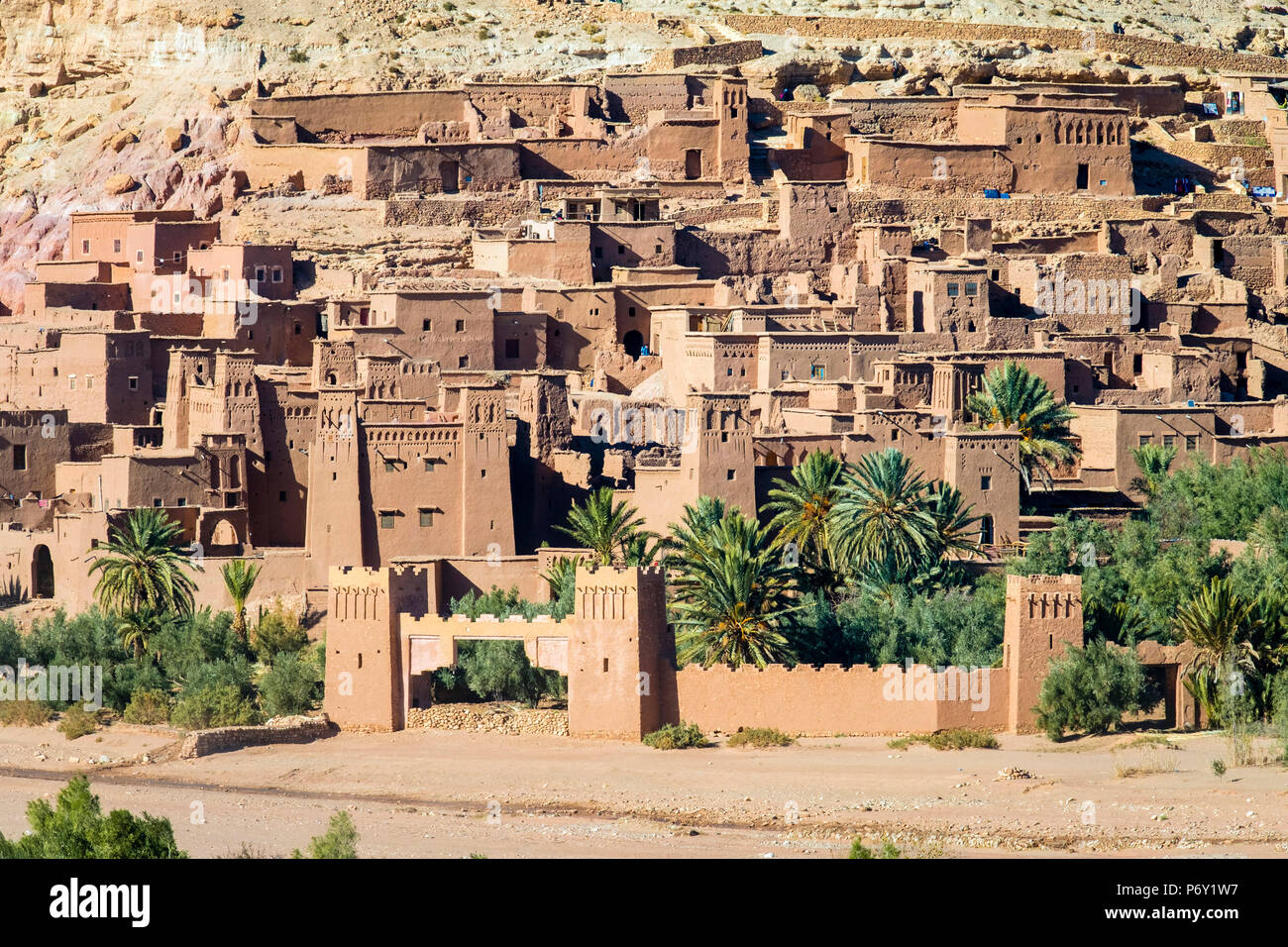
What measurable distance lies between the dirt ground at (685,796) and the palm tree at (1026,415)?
1094 centimetres

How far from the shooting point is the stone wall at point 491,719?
42.2 meters

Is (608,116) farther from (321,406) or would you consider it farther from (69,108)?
(321,406)

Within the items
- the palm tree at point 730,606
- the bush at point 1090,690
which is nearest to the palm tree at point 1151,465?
the palm tree at point 730,606

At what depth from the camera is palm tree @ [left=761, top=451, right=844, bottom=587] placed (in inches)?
1818

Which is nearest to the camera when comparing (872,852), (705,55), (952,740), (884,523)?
(872,852)

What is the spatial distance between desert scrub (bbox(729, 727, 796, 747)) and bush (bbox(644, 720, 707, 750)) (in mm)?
455

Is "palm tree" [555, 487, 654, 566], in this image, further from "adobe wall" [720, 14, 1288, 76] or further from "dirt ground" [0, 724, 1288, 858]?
"adobe wall" [720, 14, 1288, 76]

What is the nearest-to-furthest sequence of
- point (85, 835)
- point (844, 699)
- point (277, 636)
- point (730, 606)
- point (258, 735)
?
point (85, 835) → point (844, 699) → point (258, 735) → point (730, 606) → point (277, 636)

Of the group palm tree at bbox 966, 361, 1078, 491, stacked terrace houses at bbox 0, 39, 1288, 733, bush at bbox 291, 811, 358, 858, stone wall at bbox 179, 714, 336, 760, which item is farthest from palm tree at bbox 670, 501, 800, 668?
palm tree at bbox 966, 361, 1078, 491

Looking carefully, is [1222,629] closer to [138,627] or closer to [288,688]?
[288,688]

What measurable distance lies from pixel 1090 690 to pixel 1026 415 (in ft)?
37.4

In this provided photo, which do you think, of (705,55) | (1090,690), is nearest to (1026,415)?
(1090,690)

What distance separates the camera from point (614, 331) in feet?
185
